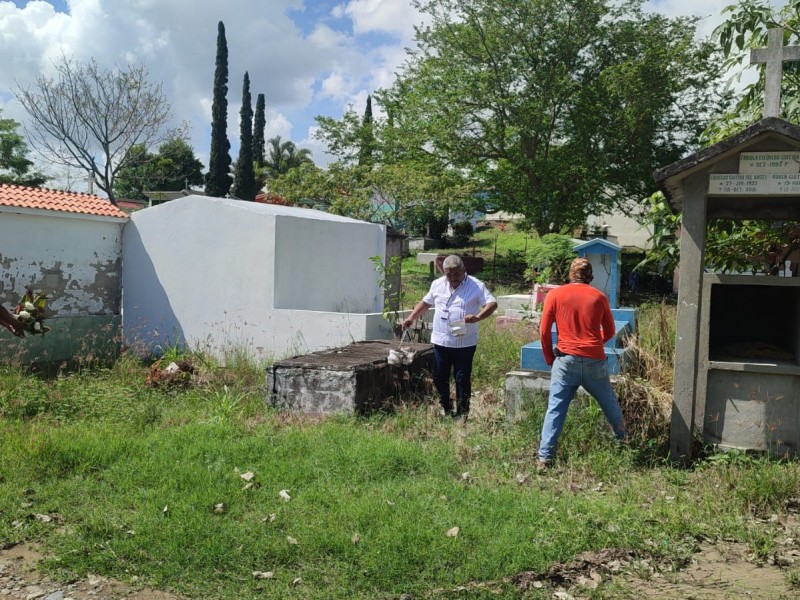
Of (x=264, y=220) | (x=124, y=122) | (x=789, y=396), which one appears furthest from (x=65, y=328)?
(x=124, y=122)

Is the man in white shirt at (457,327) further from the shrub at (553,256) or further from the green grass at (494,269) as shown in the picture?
the green grass at (494,269)

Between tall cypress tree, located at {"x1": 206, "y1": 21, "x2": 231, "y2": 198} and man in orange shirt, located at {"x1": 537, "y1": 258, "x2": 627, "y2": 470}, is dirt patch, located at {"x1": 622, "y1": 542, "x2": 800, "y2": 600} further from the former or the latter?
tall cypress tree, located at {"x1": 206, "y1": 21, "x2": 231, "y2": 198}

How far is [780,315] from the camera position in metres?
6.84

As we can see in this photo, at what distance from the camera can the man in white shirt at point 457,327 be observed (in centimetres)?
709

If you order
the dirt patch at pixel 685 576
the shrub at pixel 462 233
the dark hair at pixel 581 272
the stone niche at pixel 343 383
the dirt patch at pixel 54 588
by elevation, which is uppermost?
the shrub at pixel 462 233

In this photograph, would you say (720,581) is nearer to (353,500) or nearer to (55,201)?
(353,500)

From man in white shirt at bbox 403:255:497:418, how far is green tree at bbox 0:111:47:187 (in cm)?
3120

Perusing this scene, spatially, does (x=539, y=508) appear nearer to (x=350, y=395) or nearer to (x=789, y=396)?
(x=789, y=396)

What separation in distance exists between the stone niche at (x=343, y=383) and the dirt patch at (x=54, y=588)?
3.65 metres

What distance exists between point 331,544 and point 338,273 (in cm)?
964

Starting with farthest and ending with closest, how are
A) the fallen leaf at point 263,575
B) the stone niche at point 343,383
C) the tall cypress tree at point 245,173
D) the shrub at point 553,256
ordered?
the tall cypress tree at point 245,173, the shrub at point 553,256, the stone niche at point 343,383, the fallen leaf at point 263,575

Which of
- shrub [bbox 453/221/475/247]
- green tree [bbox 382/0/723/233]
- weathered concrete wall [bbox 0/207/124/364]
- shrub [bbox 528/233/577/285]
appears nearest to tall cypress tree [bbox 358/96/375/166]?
green tree [bbox 382/0/723/233]

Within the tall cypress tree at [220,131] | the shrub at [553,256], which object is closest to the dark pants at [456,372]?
the shrub at [553,256]

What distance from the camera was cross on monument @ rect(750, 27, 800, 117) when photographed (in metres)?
5.92
